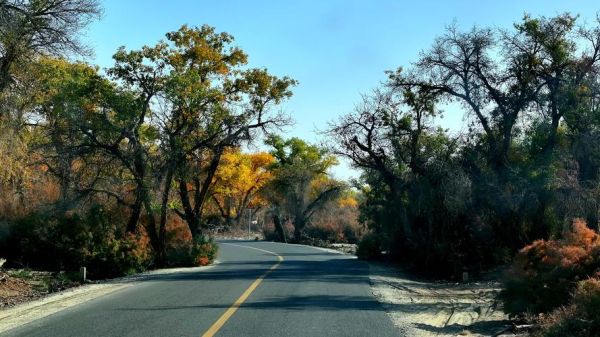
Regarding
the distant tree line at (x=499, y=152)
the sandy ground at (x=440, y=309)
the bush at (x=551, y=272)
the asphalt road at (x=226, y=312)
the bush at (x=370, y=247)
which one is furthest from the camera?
the bush at (x=370, y=247)

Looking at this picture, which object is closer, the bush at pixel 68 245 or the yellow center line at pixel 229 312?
the yellow center line at pixel 229 312

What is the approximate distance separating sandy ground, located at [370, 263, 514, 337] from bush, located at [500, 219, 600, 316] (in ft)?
2.10

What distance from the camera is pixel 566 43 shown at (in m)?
28.9

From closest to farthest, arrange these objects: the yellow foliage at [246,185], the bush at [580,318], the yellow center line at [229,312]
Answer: the bush at [580,318] < the yellow center line at [229,312] < the yellow foliage at [246,185]

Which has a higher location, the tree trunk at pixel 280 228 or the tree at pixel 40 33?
the tree at pixel 40 33

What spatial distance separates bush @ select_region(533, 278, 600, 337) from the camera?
9.30 m

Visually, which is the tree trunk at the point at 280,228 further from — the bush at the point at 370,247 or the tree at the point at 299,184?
the bush at the point at 370,247

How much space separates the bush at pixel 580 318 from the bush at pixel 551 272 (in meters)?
1.96

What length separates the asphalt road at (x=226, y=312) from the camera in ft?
35.9

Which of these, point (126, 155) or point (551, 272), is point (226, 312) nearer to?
point (551, 272)

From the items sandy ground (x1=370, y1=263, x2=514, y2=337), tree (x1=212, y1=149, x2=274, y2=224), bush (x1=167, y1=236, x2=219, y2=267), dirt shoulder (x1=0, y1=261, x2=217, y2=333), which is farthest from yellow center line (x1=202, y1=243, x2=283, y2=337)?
tree (x1=212, y1=149, x2=274, y2=224)

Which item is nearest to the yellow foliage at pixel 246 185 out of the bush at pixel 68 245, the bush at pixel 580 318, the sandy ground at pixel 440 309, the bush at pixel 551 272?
the bush at pixel 68 245

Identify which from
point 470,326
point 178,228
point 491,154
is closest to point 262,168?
point 178,228

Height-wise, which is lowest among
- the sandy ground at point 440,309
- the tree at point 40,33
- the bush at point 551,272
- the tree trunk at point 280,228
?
the sandy ground at point 440,309
